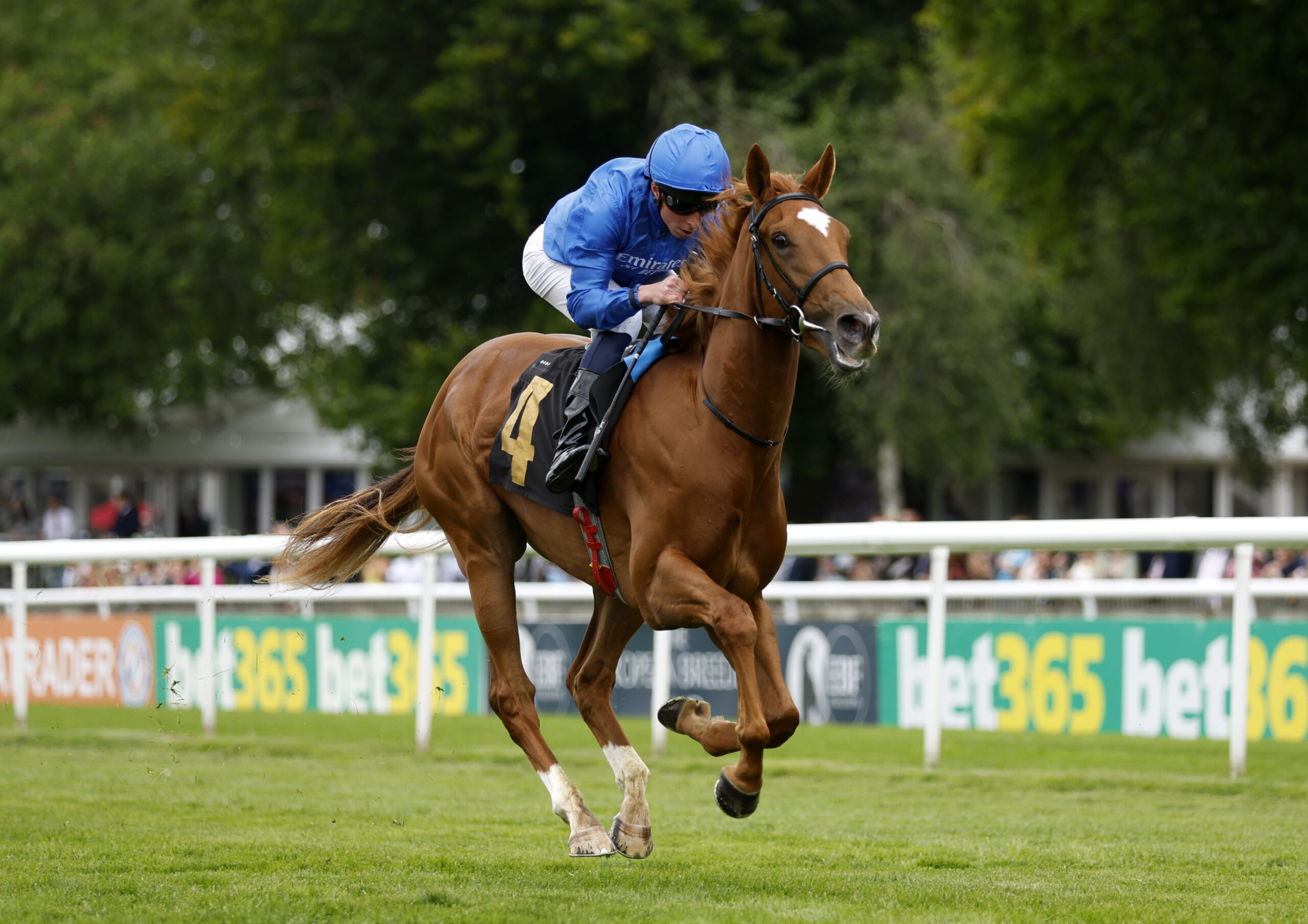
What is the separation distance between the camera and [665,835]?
595 centimetres

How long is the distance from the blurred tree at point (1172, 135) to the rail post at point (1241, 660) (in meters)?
7.95

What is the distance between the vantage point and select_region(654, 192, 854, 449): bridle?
14.7 feet

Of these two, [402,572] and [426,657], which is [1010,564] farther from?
[426,657]

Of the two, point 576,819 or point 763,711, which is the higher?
point 763,711

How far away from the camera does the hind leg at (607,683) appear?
202 inches

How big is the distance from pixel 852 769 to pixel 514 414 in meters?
3.35

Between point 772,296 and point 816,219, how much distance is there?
26 cm

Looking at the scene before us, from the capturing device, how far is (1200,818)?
20.2 feet

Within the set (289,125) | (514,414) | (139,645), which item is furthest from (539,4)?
(514,414)

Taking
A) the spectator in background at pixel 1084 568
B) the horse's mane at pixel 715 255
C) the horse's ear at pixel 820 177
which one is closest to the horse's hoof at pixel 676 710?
the horse's mane at pixel 715 255

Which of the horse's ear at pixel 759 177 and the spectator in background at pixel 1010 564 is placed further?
the spectator in background at pixel 1010 564

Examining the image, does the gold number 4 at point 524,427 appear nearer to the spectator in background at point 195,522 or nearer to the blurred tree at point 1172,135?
the blurred tree at point 1172,135

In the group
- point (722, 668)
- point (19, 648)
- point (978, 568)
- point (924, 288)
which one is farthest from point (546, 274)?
point (924, 288)

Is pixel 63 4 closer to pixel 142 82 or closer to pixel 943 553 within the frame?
pixel 142 82
